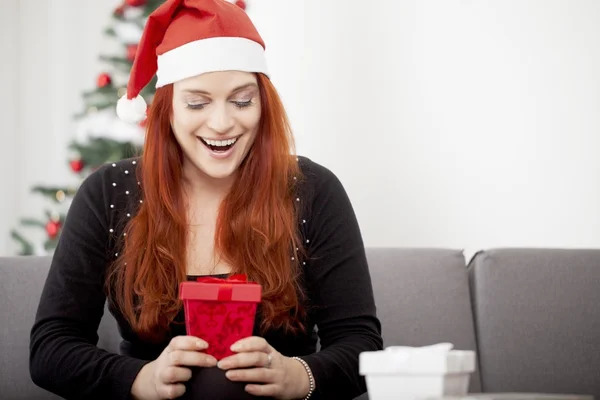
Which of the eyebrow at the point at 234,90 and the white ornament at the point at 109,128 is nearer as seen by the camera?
the eyebrow at the point at 234,90

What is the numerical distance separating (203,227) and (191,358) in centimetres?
59

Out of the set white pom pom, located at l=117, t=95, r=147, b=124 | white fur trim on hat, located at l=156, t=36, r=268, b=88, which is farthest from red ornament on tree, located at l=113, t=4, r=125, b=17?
white fur trim on hat, located at l=156, t=36, r=268, b=88

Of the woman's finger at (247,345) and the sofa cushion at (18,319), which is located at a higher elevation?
the woman's finger at (247,345)

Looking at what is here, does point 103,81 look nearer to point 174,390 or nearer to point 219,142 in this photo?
point 219,142

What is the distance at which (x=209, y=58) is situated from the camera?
1786mm

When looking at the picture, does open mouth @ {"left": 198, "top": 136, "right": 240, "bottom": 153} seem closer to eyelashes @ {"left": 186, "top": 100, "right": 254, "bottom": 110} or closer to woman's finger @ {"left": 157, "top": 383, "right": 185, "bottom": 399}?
eyelashes @ {"left": 186, "top": 100, "right": 254, "bottom": 110}

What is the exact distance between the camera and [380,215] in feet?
11.5

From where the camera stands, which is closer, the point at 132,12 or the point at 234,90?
the point at 234,90

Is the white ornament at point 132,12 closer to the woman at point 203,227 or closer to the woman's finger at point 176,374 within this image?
the woman at point 203,227

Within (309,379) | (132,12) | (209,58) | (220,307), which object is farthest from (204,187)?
(132,12)

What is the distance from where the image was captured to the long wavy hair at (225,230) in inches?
69.8

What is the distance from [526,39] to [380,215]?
898 millimetres

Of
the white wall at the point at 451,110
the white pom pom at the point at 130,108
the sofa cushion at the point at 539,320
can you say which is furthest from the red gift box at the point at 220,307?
the white wall at the point at 451,110

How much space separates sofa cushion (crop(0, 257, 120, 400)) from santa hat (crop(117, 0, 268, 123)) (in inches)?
24.8
